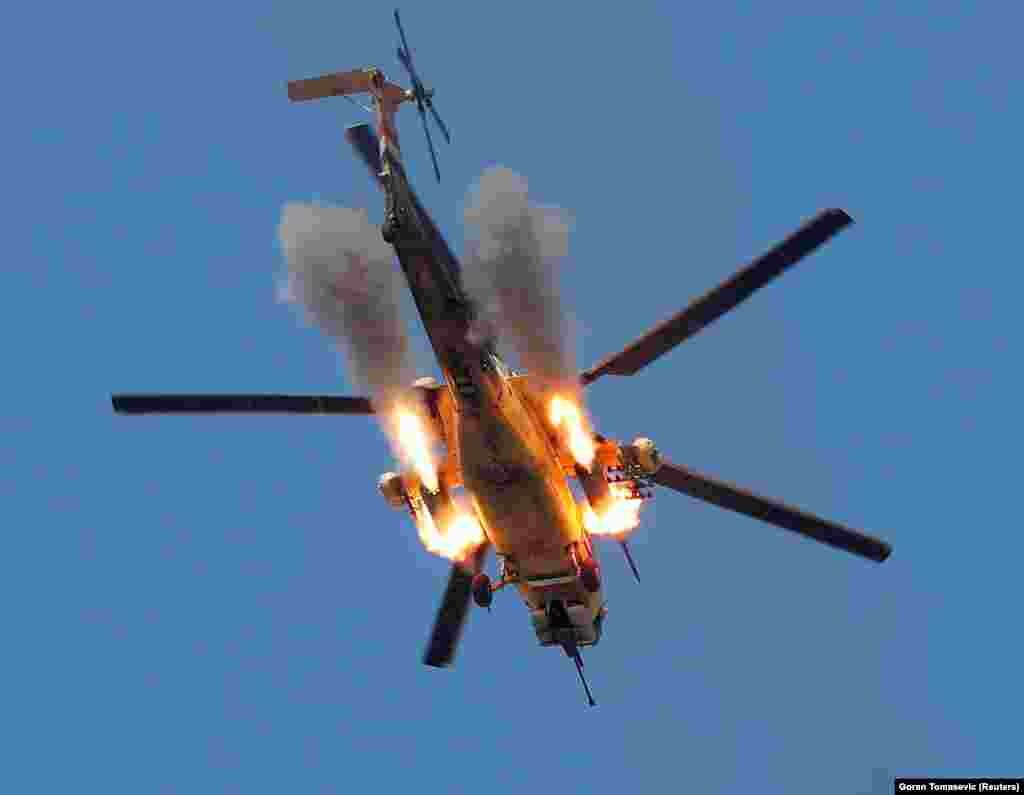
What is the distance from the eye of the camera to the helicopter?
17297mm

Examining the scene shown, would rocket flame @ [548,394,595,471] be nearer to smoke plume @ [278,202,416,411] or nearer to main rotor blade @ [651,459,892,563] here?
main rotor blade @ [651,459,892,563]

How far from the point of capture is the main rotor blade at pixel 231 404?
1947cm

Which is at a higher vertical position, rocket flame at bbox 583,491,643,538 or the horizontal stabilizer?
the horizontal stabilizer

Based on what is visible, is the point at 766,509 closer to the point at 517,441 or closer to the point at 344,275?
the point at 517,441

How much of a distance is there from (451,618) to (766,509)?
19.9 ft

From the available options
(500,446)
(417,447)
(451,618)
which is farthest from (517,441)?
(451,618)

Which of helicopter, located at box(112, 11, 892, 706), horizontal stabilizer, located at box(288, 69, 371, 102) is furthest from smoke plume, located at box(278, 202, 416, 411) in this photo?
horizontal stabilizer, located at box(288, 69, 371, 102)

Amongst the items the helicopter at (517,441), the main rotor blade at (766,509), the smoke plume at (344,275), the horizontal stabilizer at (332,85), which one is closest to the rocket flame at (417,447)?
the helicopter at (517,441)

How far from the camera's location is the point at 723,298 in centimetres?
1770

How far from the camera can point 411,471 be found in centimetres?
2019

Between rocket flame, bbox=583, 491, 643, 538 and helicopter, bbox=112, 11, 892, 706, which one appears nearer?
helicopter, bbox=112, 11, 892, 706

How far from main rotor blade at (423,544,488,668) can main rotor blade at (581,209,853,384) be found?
15.7 feet

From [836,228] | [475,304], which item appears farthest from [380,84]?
[836,228]

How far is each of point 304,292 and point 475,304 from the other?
7.35 ft
